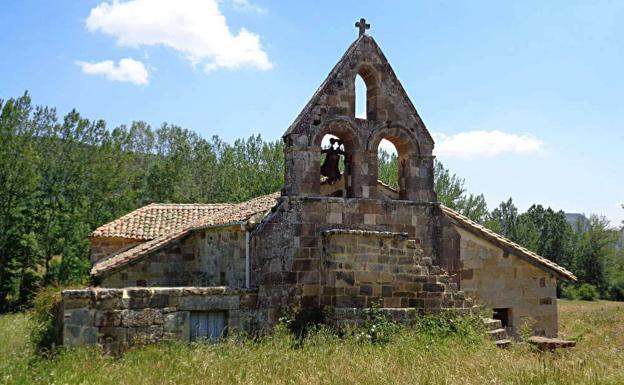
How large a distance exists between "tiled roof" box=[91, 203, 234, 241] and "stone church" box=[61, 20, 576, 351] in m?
4.15

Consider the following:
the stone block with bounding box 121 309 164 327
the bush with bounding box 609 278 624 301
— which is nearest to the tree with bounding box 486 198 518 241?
the bush with bounding box 609 278 624 301

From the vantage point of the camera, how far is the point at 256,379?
8812 mm

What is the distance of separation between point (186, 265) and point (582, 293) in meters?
42.5

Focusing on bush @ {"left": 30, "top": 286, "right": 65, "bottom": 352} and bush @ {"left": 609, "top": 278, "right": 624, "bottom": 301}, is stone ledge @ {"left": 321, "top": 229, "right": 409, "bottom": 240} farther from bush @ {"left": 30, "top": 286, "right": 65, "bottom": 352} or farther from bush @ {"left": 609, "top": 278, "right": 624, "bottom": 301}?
bush @ {"left": 609, "top": 278, "right": 624, "bottom": 301}

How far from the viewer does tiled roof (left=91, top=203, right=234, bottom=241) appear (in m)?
20.4

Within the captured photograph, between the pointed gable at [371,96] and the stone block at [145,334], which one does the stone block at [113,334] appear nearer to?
the stone block at [145,334]

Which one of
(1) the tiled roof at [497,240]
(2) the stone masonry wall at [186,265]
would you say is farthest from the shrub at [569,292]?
(2) the stone masonry wall at [186,265]

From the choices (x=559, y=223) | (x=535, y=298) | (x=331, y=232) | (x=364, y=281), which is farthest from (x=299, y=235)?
(x=559, y=223)

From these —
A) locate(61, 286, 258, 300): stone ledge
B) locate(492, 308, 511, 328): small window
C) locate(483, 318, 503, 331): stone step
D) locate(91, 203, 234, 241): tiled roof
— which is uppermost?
locate(91, 203, 234, 241): tiled roof

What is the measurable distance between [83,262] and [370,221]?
87.4ft

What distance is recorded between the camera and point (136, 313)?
10930 mm

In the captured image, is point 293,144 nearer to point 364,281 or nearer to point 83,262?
point 364,281

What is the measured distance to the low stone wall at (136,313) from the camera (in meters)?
10.4

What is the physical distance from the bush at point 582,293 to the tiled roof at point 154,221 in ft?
125
